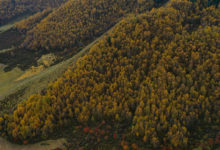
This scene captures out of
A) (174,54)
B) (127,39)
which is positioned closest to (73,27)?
(127,39)

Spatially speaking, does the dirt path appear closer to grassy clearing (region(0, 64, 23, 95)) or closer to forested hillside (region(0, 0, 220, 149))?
forested hillside (region(0, 0, 220, 149))

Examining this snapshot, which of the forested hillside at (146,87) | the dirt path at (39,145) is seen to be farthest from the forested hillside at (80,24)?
the dirt path at (39,145)

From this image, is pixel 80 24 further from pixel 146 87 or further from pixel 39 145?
pixel 39 145

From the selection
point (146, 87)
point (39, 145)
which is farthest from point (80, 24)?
point (39, 145)

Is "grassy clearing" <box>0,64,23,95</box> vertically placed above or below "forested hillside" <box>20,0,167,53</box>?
below

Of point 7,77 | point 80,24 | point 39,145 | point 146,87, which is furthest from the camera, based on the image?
point 80,24

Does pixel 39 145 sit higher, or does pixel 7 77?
pixel 7 77

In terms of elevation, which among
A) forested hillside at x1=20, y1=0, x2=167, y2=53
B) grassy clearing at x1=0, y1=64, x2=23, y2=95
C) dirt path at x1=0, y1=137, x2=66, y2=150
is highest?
forested hillside at x1=20, y1=0, x2=167, y2=53

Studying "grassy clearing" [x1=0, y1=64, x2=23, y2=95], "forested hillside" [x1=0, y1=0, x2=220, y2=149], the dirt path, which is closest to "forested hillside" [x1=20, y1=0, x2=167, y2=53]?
"grassy clearing" [x1=0, y1=64, x2=23, y2=95]
